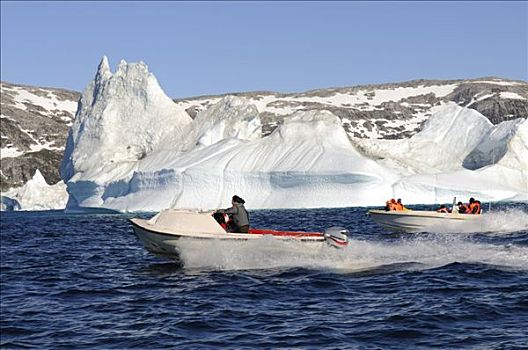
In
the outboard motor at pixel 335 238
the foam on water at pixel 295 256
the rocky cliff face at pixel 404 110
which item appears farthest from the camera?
the rocky cliff face at pixel 404 110

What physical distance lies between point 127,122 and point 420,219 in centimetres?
4024

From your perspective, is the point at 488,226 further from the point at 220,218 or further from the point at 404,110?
the point at 404,110

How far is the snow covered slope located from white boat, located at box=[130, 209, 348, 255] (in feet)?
112

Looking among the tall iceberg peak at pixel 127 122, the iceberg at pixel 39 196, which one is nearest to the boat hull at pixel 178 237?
the tall iceberg peak at pixel 127 122

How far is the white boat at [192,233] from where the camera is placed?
19.0m

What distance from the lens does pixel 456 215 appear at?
3191 cm

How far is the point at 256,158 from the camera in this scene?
2349 inches

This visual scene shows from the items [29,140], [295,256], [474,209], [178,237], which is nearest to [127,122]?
[474,209]

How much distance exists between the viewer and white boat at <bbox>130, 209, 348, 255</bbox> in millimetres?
19000

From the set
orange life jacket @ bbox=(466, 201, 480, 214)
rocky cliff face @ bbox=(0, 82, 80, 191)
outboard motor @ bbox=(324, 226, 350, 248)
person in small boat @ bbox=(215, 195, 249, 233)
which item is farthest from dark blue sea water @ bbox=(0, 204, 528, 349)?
rocky cliff face @ bbox=(0, 82, 80, 191)

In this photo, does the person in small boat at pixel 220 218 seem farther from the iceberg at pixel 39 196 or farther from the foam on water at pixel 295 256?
the iceberg at pixel 39 196

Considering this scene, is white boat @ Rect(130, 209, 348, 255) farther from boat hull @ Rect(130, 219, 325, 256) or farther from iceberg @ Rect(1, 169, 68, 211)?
iceberg @ Rect(1, 169, 68, 211)

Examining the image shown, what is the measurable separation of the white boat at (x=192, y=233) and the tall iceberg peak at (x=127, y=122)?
1792 inches

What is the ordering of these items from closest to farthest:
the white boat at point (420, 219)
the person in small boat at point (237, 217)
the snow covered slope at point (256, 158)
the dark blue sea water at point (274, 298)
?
1. the dark blue sea water at point (274, 298)
2. the person in small boat at point (237, 217)
3. the white boat at point (420, 219)
4. the snow covered slope at point (256, 158)
